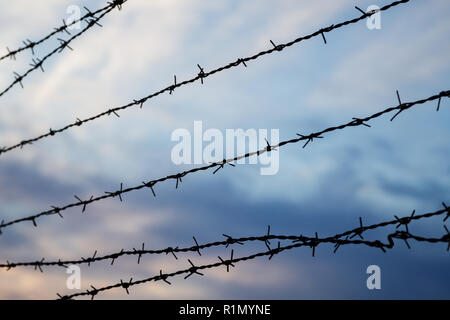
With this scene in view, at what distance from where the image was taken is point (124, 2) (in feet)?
11.1
